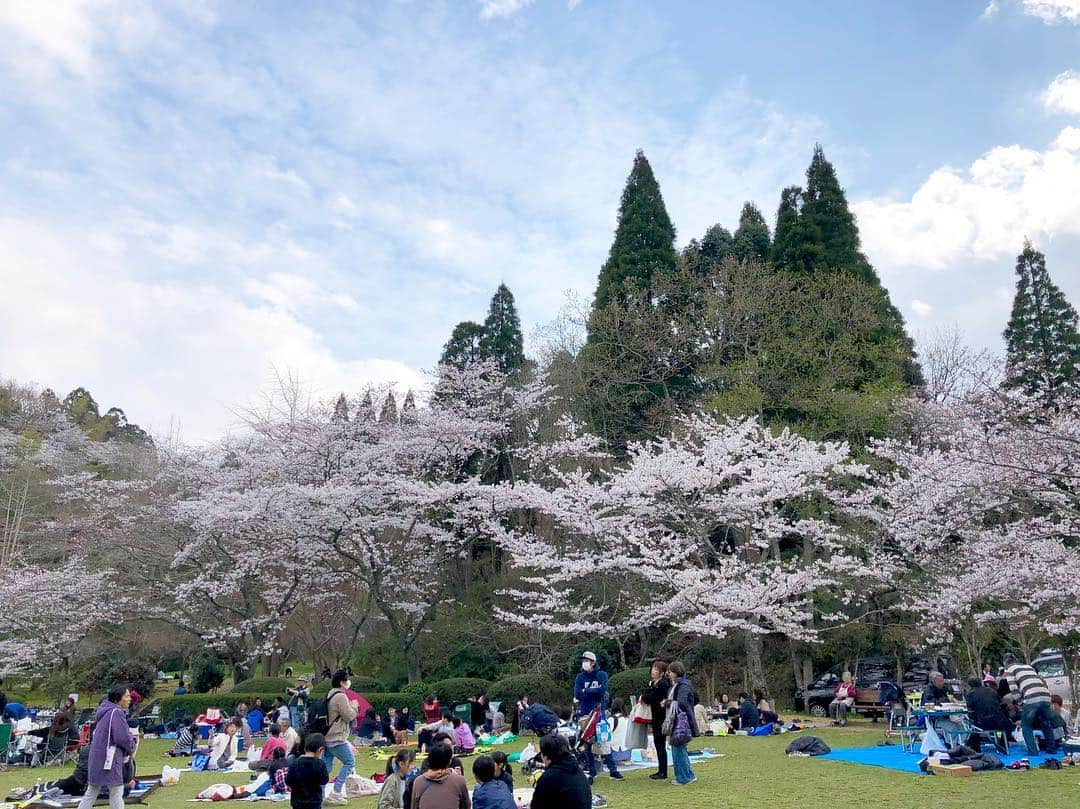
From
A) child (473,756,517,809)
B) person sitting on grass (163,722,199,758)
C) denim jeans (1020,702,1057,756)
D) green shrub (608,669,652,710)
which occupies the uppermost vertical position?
child (473,756,517,809)

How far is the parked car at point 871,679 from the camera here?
1788 cm

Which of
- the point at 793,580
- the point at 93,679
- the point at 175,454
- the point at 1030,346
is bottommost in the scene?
the point at 93,679

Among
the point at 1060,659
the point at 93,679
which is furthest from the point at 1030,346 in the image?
the point at 93,679

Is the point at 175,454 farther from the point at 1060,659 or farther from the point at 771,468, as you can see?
Result: the point at 1060,659

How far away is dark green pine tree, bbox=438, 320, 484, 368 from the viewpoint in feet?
96.1

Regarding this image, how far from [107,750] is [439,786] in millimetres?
4143

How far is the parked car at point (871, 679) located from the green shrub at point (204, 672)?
18890mm

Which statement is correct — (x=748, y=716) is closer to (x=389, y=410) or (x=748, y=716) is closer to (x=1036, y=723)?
(x=1036, y=723)

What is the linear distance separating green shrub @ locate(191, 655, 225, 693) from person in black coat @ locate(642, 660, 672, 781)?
72.5ft

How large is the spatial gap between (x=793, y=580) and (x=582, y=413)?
10629 millimetres

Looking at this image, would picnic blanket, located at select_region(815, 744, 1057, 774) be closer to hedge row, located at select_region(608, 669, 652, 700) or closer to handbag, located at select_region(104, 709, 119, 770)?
hedge row, located at select_region(608, 669, 652, 700)

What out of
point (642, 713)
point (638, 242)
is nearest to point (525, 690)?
point (642, 713)

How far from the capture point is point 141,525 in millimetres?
24609

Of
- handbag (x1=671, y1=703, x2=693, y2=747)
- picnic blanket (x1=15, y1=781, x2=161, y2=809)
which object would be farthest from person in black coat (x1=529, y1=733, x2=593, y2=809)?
picnic blanket (x1=15, y1=781, x2=161, y2=809)
